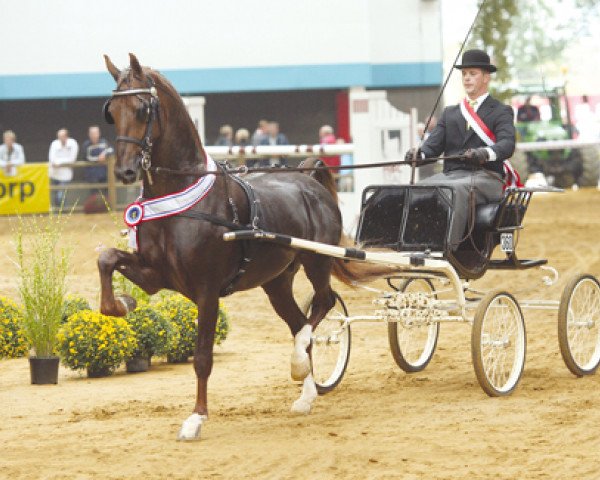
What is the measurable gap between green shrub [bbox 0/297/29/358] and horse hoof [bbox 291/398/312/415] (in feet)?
10.4

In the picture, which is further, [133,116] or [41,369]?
[41,369]

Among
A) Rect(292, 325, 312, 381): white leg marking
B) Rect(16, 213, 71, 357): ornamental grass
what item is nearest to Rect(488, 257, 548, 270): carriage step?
Rect(292, 325, 312, 381): white leg marking

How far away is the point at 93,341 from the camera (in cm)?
962

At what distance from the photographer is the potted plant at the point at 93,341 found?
378 inches

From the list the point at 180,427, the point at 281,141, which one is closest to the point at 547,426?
the point at 180,427

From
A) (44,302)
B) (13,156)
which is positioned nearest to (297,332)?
(44,302)

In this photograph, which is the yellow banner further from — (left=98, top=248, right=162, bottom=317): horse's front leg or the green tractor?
(left=98, top=248, right=162, bottom=317): horse's front leg

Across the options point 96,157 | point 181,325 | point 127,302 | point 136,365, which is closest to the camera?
point 127,302

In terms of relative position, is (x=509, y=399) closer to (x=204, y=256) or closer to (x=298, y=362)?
(x=298, y=362)

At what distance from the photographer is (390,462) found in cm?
659

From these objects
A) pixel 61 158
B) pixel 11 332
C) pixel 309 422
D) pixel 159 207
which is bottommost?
pixel 309 422

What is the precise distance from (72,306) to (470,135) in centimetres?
361

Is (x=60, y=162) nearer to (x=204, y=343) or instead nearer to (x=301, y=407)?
(x=301, y=407)

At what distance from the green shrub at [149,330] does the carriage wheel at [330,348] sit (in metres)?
1.39
